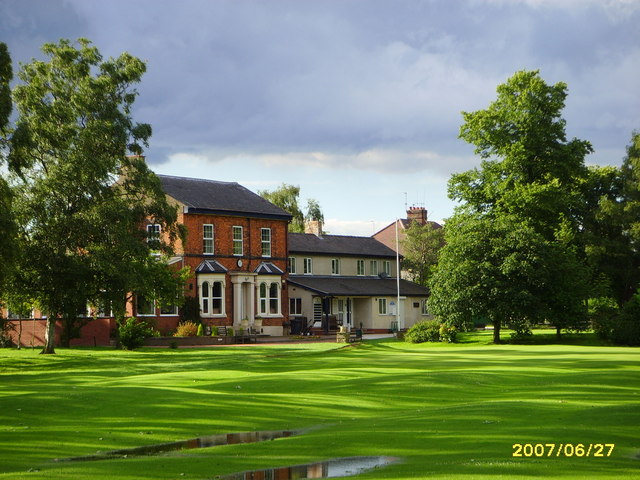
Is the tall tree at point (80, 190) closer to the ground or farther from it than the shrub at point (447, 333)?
farther from it

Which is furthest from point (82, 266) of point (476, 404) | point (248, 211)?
point (476, 404)

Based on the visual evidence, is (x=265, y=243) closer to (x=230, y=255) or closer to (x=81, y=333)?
(x=230, y=255)

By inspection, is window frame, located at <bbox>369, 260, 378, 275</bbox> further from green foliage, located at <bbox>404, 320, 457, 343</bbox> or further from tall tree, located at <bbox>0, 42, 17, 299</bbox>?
tall tree, located at <bbox>0, 42, 17, 299</bbox>

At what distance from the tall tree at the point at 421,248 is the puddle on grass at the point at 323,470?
70.4 meters

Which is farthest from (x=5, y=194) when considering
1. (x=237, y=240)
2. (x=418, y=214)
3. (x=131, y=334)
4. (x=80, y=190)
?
(x=418, y=214)

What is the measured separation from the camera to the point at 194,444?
1465cm

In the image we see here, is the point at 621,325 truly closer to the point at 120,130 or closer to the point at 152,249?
the point at 152,249

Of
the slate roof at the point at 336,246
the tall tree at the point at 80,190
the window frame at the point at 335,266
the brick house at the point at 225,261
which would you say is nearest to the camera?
the tall tree at the point at 80,190

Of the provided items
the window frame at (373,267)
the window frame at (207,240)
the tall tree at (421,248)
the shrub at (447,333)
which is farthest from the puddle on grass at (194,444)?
the tall tree at (421,248)

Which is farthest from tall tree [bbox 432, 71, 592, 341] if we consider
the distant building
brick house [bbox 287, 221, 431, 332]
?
the distant building

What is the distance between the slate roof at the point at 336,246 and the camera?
69875 millimetres

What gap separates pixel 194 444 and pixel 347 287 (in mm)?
53617

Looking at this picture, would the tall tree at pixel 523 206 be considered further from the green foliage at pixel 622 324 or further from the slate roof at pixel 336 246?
the slate roof at pixel 336 246
